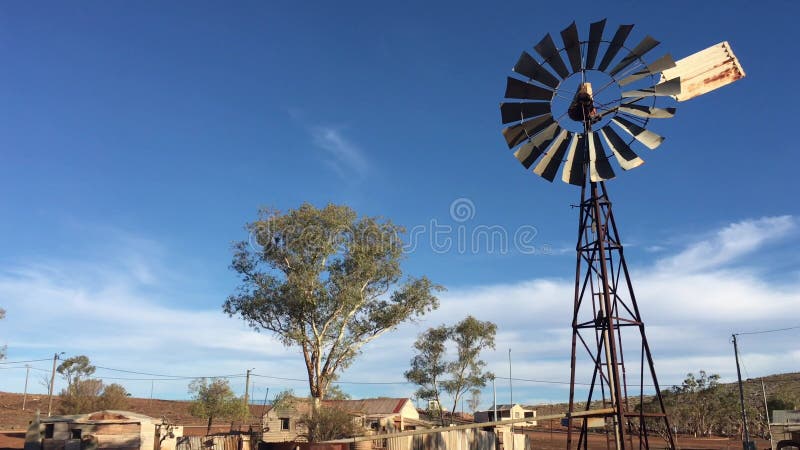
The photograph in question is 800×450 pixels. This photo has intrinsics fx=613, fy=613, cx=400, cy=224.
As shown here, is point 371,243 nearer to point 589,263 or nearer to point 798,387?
point 589,263

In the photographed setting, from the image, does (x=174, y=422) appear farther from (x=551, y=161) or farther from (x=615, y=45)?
(x=615, y=45)

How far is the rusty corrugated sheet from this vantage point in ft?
70.3

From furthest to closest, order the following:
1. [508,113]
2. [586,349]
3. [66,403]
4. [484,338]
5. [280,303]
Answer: [484,338] < [66,403] < [280,303] < [508,113] < [586,349]

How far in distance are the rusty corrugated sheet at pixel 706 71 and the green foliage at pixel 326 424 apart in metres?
24.0

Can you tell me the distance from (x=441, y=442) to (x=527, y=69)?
20205mm

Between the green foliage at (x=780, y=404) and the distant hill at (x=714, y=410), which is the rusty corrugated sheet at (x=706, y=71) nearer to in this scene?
the distant hill at (x=714, y=410)

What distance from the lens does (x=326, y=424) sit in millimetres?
34156

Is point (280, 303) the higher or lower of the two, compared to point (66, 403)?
higher

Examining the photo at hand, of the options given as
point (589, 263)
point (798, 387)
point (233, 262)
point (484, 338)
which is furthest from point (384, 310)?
point (798, 387)

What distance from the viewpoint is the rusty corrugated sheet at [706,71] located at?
2142 cm

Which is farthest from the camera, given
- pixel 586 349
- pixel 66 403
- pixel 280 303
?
pixel 66 403

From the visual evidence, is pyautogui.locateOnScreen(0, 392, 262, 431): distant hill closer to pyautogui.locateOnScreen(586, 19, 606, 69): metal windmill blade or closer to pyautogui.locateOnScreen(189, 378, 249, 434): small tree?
pyautogui.locateOnScreen(189, 378, 249, 434): small tree

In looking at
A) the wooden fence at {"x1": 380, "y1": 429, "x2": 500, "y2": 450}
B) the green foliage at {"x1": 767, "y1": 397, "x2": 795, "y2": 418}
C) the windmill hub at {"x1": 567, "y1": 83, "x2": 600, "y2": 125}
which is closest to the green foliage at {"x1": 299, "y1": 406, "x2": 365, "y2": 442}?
the wooden fence at {"x1": 380, "y1": 429, "x2": 500, "y2": 450}

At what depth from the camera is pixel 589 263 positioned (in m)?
22.8
